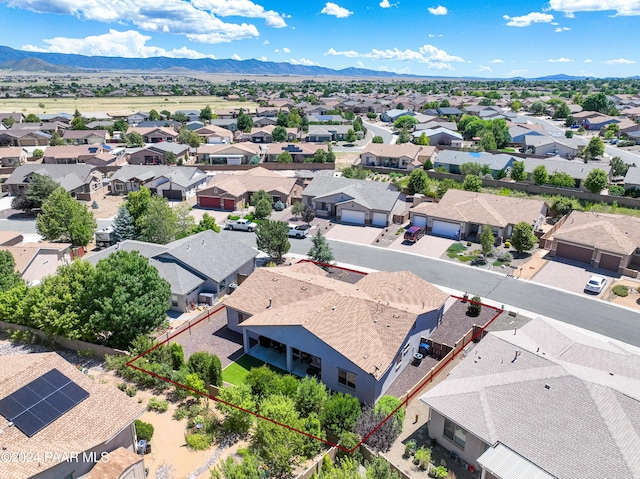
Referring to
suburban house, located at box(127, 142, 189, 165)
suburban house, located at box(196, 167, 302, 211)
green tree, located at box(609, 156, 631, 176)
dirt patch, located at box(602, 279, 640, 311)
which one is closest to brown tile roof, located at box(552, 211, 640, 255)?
dirt patch, located at box(602, 279, 640, 311)

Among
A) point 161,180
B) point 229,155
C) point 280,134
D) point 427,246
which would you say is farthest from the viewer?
point 280,134

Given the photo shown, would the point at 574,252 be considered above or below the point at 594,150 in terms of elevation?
below

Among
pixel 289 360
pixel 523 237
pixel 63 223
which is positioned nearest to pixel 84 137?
pixel 63 223

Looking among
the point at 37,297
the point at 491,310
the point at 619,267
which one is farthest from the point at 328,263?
the point at 619,267

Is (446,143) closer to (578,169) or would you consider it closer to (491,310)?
(578,169)

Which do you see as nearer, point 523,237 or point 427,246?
point 523,237

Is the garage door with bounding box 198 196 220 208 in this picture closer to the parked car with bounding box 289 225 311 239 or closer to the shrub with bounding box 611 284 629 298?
the parked car with bounding box 289 225 311 239

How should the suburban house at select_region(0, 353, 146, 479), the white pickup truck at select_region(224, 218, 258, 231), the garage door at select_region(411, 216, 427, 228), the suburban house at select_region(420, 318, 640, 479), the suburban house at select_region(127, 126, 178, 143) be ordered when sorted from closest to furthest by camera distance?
1. the suburban house at select_region(0, 353, 146, 479)
2. the suburban house at select_region(420, 318, 640, 479)
3. the garage door at select_region(411, 216, 427, 228)
4. the white pickup truck at select_region(224, 218, 258, 231)
5. the suburban house at select_region(127, 126, 178, 143)

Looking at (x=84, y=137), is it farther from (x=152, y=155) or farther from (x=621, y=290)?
(x=621, y=290)
